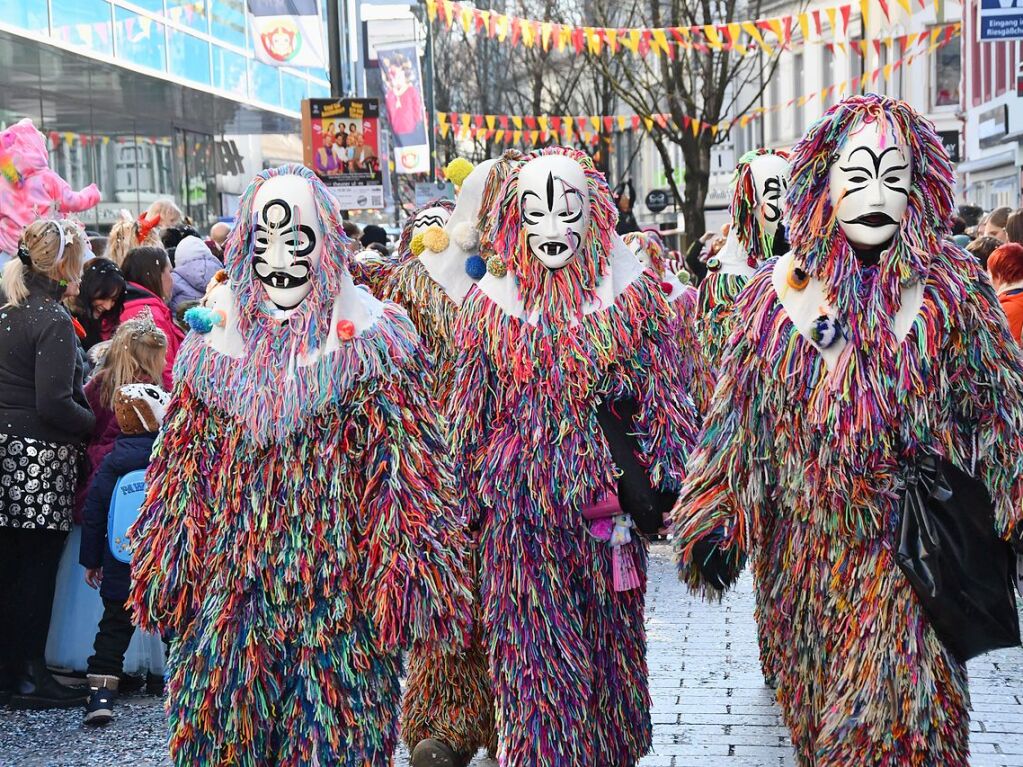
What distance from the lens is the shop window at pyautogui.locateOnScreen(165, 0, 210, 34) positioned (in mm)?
19703

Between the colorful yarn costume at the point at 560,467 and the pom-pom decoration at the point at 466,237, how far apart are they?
43.0 inches

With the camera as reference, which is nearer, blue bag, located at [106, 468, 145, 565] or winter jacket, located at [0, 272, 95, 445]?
blue bag, located at [106, 468, 145, 565]

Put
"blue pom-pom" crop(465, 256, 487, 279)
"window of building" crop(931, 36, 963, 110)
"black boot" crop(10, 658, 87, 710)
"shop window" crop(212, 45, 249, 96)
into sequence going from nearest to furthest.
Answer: "blue pom-pom" crop(465, 256, 487, 279) → "black boot" crop(10, 658, 87, 710) → "shop window" crop(212, 45, 249, 96) → "window of building" crop(931, 36, 963, 110)

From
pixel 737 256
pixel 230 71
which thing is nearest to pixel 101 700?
pixel 737 256

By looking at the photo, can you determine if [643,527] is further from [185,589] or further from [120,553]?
[120,553]

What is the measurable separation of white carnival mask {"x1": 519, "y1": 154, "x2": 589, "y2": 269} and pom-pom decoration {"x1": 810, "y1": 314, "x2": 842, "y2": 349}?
44.8 inches

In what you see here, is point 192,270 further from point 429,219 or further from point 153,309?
point 429,219

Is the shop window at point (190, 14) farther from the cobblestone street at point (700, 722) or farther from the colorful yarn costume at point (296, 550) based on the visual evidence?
the colorful yarn costume at point (296, 550)

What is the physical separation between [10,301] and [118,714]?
1796mm

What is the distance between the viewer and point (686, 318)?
7.85 meters

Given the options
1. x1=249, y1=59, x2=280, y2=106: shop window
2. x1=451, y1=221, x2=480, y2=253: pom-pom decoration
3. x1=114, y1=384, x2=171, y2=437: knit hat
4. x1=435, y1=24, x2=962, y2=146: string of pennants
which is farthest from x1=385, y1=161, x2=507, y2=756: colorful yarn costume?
x1=249, y1=59, x2=280, y2=106: shop window

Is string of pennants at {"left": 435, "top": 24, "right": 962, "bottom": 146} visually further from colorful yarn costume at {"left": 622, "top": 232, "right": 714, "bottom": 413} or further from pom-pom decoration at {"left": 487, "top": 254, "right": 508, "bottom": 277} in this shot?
pom-pom decoration at {"left": 487, "top": 254, "right": 508, "bottom": 277}

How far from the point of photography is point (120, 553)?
579 centimetres

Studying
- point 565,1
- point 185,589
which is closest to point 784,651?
point 185,589
